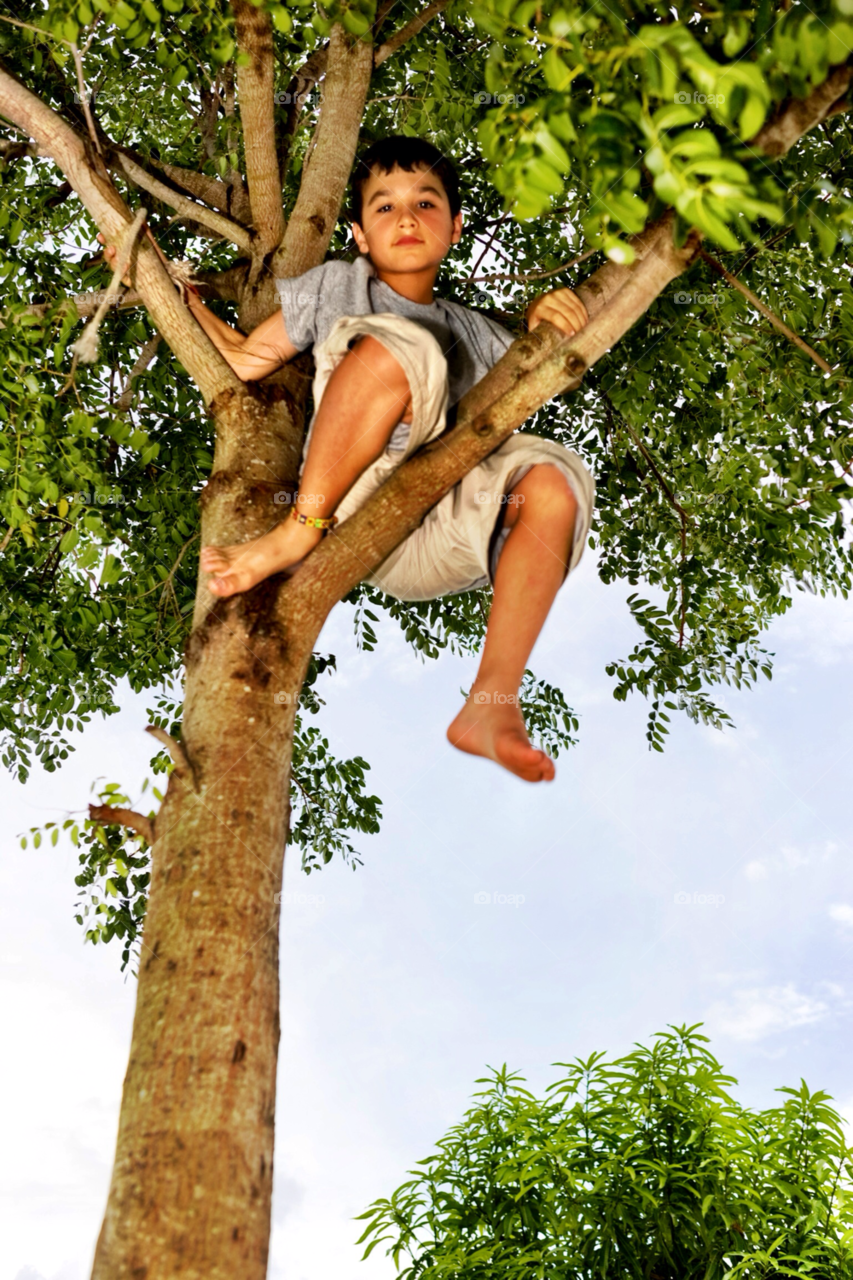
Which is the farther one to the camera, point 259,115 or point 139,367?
point 139,367

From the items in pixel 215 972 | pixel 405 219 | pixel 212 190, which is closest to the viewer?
pixel 215 972

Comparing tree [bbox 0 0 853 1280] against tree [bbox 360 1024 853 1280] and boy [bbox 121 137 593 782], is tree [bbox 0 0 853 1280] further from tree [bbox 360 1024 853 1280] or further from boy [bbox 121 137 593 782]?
tree [bbox 360 1024 853 1280]

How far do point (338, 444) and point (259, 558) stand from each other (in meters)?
0.31

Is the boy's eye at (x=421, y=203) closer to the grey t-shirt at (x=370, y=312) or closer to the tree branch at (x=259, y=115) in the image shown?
the grey t-shirt at (x=370, y=312)

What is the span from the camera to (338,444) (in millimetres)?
2314

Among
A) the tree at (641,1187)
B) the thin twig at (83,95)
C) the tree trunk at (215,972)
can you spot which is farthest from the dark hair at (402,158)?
the tree at (641,1187)

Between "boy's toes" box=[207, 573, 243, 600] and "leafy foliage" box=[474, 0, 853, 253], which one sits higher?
"leafy foliage" box=[474, 0, 853, 253]

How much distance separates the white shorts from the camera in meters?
2.32

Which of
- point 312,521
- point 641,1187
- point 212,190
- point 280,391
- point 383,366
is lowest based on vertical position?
point 641,1187

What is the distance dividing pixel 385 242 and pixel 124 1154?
2.25m

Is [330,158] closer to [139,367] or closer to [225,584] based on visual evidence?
[139,367]

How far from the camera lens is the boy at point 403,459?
2.30 metres

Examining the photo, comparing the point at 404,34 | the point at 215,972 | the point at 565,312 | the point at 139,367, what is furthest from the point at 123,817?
the point at 404,34

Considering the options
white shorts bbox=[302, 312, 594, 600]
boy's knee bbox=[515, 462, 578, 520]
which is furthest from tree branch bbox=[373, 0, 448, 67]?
boy's knee bbox=[515, 462, 578, 520]
